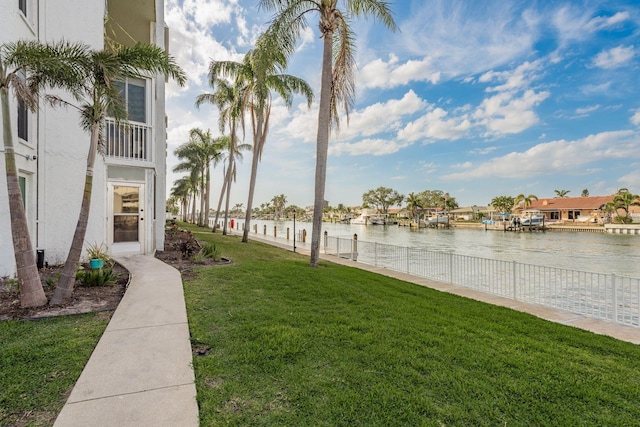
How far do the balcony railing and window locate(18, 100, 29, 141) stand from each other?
87.1 inches

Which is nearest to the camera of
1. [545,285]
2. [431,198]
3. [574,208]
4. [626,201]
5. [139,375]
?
[139,375]

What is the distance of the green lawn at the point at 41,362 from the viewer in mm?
2447

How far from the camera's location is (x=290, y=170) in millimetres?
29844

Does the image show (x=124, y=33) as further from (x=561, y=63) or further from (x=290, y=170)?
(x=561, y=63)

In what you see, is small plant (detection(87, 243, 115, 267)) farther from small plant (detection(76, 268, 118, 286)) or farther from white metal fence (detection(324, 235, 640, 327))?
white metal fence (detection(324, 235, 640, 327))

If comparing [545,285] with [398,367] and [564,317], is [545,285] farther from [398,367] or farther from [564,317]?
[398,367]

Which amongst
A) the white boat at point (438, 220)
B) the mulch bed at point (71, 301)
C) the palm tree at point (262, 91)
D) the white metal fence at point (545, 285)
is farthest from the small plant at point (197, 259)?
the white boat at point (438, 220)

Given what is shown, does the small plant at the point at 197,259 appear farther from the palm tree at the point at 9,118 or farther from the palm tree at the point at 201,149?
the palm tree at the point at 201,149

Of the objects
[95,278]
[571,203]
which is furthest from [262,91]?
[571,203]

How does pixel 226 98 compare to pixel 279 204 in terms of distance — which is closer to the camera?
pixel 226 98

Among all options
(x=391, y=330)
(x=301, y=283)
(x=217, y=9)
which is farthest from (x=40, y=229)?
(x=217, y=9)

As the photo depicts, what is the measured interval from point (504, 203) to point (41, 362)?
91434mm

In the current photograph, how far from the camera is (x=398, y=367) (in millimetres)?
3225

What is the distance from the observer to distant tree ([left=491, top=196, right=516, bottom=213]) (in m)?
78.8
